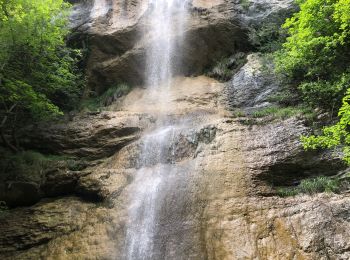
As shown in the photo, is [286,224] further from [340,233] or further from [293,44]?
[293,44]

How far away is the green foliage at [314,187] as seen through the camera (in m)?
9.80

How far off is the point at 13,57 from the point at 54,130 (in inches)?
133

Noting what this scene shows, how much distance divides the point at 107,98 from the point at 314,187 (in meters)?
11.7

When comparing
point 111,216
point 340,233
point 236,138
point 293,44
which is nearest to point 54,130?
point 111,216

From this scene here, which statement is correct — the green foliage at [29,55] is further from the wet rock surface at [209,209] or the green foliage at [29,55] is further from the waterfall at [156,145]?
the waterfall at [156,145]

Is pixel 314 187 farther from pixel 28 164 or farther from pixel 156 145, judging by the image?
pixel 28 164

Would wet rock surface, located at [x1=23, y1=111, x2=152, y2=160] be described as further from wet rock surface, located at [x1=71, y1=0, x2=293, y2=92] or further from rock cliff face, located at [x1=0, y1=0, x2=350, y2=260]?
wet rock surface, located at [x1=71, y1=0, x2=293, y2=92]

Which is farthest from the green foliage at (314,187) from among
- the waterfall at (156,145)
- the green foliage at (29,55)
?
the green foliage at (29,55)

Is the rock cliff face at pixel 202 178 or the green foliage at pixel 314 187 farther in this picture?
the green foliage at pixel 314 187

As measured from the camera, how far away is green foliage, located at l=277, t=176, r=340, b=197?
9.80 m

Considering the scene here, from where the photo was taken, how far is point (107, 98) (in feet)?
61.5

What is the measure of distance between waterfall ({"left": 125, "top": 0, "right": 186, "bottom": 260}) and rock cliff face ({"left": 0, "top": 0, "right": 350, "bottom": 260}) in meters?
0.13

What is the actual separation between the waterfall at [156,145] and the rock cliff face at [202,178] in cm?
13

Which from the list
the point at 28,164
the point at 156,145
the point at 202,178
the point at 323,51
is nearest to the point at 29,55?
the point at 28,164
